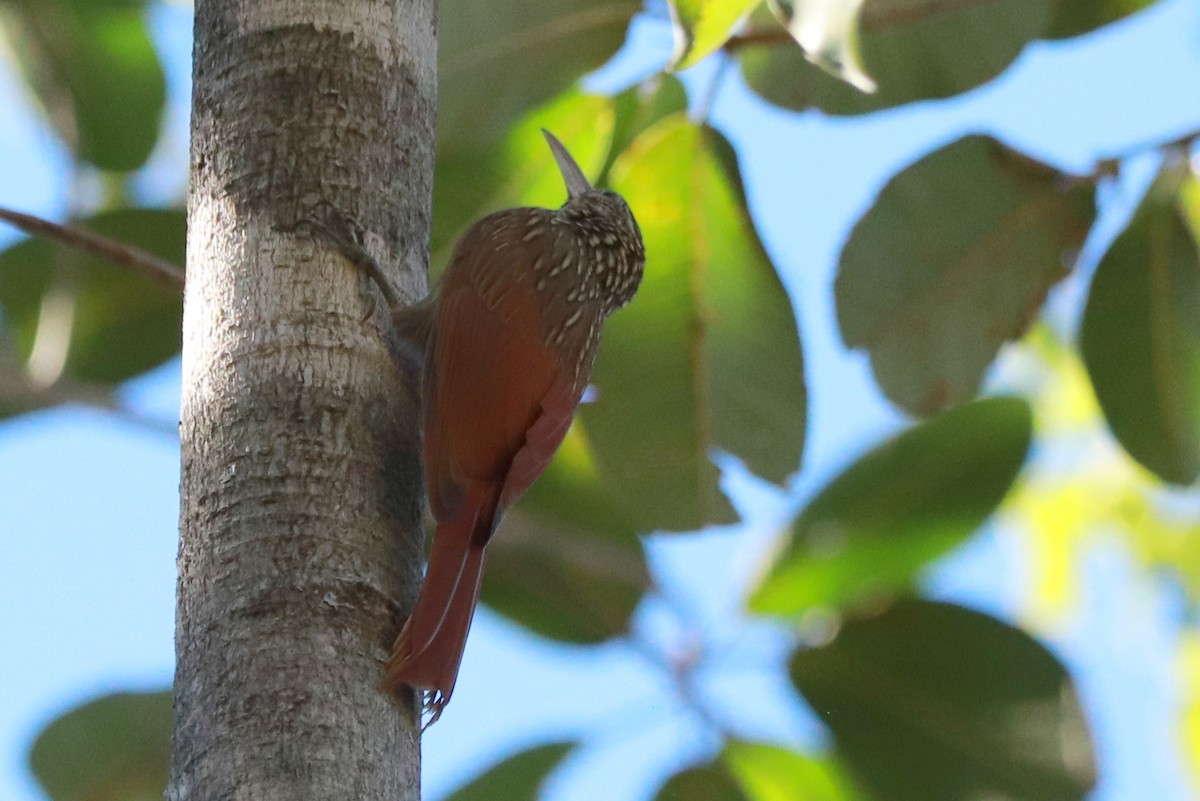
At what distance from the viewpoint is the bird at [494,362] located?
1.91 metres

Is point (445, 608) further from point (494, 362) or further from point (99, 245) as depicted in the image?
point (99, 245)

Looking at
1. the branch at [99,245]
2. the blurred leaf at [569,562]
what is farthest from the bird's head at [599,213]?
the branch at [99,245]

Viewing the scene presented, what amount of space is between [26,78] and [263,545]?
8.85 ft

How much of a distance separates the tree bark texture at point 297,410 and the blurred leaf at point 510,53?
1.02 metres

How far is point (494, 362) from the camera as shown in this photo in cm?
246

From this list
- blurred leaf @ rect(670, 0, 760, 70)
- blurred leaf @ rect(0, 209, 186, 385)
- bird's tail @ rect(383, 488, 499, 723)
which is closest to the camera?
bird's tail @ rect(383, 488, 499, 723)

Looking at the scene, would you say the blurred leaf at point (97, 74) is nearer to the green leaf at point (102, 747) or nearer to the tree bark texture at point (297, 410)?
the green leaf at point (102, 747)

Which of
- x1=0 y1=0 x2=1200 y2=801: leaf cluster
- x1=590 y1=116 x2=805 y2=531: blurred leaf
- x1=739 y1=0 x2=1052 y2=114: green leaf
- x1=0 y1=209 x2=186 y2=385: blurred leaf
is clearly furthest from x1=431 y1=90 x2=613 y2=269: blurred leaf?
x1=0 y1=209 x2=186 y2=385: blurred leaf

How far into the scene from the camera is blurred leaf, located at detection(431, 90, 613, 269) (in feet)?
11.1

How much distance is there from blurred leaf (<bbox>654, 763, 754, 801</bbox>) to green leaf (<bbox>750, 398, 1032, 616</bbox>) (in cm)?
37

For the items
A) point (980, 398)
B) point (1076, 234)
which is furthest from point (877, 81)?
point (980, 398)

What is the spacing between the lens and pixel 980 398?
3.54 meters

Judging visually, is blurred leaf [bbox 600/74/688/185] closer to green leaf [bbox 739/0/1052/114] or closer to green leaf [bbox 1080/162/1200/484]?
green leaf [bbox 739/0/1052/114]

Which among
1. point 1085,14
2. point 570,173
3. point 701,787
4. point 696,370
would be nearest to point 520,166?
point 570,173
